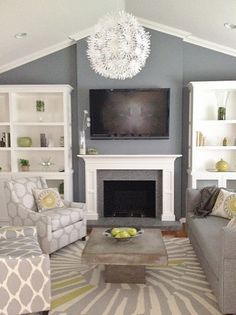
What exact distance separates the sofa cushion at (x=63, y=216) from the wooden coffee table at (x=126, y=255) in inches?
29.3

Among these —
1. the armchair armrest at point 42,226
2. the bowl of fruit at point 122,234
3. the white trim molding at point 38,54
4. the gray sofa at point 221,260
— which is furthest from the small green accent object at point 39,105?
the gray sofa at point 221,260

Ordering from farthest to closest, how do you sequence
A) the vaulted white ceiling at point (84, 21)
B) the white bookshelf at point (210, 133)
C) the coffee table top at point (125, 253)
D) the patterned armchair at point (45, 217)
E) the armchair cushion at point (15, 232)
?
the white bookshelf at point (210, 133) → the patterned armchair at point (45, 217) → the vaulted white ceiling at point (84, 21) → the armchair cushion at point (15, 232) → the coffee table top at point (125, 253)

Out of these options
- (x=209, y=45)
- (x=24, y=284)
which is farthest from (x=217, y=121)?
(x=24, y=284)

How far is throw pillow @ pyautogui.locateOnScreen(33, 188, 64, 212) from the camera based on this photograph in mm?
4668

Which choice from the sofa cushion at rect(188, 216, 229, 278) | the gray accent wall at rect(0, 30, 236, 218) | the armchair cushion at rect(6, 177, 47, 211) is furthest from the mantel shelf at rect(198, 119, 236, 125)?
the armchair cushion at rect(6, 177, 47, 211)

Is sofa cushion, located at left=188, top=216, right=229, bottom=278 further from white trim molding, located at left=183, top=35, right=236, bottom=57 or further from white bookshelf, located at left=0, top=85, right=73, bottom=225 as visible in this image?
white trim molding, located at left=183, top=35, right=236, bottom=57

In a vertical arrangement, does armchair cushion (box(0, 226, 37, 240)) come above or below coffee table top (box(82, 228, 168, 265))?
above

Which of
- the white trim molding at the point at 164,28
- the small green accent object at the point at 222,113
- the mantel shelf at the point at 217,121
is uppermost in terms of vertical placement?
the white trim molding at the point at 164,28

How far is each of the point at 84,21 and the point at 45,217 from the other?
10.3 ft

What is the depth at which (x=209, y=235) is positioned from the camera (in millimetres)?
3584

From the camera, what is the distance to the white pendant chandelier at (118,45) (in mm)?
3332

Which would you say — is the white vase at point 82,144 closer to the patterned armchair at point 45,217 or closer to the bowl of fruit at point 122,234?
the patterned armchair at point 45,217

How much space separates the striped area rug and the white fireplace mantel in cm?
161

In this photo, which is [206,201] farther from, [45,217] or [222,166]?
[45,217]
